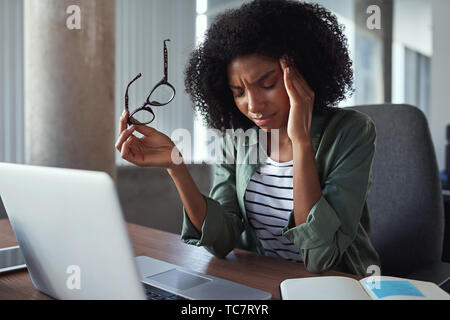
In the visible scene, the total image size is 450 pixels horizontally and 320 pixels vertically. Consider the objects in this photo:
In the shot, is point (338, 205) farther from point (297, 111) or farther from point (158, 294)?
point (158, 294)

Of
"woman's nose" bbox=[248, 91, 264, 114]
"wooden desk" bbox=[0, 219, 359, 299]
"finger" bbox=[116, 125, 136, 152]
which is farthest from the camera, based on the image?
"woman's nose" bbox=[248, 91, 264, 114]

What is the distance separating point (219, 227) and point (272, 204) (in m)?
0.21

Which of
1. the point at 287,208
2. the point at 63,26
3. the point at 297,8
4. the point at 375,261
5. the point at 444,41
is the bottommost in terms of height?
the point at 375,261

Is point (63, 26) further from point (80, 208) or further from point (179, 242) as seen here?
point (80, 208)

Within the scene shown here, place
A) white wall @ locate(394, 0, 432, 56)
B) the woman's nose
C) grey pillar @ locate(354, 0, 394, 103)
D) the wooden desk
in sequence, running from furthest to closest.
→ white wall @ locate(394, 0, 432, 56) < grey pillar @ locate(354, 0, 394, 103) < the woman's nose < the wooden desk

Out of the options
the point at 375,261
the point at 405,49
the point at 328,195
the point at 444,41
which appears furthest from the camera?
the point at 405,49

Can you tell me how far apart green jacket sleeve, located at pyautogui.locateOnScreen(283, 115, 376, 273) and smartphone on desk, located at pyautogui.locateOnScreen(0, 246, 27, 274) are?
0.57 meters

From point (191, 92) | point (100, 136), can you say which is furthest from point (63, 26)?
point (191, 92)

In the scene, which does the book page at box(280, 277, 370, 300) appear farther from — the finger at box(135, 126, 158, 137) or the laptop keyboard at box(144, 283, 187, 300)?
the finger at box(135, 126, 158, 137)

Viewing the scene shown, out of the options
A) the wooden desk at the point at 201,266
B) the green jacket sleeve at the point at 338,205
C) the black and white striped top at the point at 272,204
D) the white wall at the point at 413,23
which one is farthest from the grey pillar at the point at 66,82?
the white wall at the point at 413,23

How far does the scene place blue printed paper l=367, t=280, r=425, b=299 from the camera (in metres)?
0.61

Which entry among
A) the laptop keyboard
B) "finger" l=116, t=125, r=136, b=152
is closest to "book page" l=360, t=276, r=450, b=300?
the laptop keyboard
